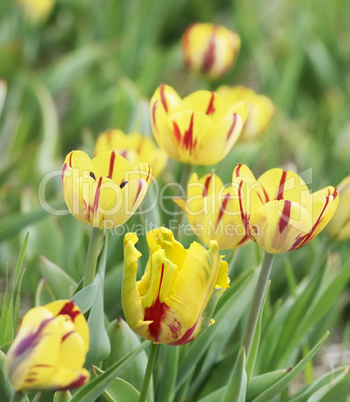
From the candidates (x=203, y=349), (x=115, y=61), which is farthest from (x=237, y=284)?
(x=115, y=61)

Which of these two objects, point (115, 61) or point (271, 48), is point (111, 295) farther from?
point (271, 48)

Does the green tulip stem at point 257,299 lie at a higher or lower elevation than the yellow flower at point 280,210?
lower

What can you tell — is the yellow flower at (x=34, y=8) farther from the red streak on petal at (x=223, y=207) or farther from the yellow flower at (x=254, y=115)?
the red streak on petal at (x=223, y=207)

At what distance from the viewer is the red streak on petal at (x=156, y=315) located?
0.59 meters

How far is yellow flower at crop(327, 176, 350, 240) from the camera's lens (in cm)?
87

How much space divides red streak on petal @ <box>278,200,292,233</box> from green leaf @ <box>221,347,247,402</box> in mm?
132

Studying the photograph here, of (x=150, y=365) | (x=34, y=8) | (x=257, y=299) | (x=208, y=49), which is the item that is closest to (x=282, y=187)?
(x=257, y=299)

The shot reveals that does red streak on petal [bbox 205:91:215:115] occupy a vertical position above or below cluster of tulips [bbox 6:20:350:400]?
above

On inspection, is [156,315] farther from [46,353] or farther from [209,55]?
[209,55]

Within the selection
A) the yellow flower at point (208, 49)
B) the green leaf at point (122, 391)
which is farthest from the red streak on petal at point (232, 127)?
the yellow flower at point (208, 49)

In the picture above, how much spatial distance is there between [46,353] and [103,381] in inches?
4.6

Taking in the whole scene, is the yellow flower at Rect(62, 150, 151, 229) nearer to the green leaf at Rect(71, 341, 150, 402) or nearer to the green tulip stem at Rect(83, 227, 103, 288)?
the green tulip stem at Rect(83, 227, 103, 288)

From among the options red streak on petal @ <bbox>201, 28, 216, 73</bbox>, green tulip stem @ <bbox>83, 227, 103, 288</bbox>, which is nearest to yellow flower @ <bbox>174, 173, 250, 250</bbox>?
green tulip stem @ <bbox>83, 227, 103, 288</bbox>

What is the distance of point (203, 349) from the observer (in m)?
0.82
